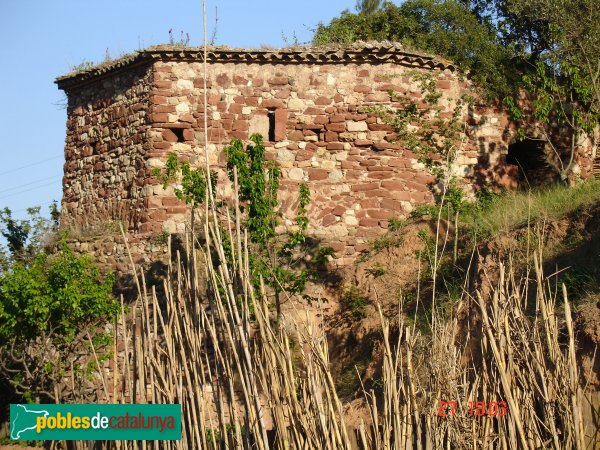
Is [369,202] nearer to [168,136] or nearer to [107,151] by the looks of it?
[168,136]

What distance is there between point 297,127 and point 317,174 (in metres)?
0.77

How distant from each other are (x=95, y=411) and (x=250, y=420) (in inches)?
56.6

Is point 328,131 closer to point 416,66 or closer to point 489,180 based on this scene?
point 416,66

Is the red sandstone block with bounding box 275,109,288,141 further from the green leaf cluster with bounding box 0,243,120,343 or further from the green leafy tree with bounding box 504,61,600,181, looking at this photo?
the green leafy tree with bounding box 504,61,600,181

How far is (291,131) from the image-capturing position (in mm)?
14695

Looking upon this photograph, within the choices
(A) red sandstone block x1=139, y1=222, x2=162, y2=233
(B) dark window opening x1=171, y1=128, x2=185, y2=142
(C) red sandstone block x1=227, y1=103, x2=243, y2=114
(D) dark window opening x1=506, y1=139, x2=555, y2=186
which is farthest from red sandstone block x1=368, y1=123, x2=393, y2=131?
(A) red sandstone block x1=139, y1=222, x2=162, y2=233

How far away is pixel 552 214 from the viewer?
12.2 m

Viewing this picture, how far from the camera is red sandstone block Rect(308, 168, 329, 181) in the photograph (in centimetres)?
1462

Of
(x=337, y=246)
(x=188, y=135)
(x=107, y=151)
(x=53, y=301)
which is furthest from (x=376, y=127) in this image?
(x=53, y=301)

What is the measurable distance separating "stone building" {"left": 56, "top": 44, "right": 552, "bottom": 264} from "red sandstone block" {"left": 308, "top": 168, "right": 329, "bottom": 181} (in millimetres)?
15

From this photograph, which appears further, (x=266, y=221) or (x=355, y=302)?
(x=355, y=302)
